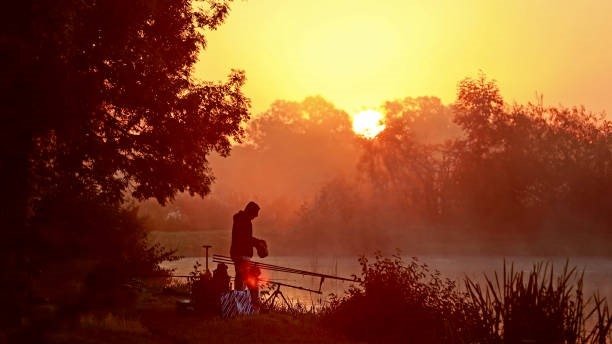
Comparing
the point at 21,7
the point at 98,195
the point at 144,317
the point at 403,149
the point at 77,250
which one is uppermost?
the point at 403,149

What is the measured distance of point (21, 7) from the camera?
48.0ft

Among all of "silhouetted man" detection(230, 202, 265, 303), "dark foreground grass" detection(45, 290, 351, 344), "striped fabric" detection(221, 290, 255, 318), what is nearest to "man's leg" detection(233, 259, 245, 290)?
"silhouetted man" detection(230, 202, 265, 303)

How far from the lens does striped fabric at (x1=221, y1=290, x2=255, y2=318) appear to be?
680 inches

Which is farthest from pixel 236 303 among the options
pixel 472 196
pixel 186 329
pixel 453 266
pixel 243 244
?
pixel 472 196

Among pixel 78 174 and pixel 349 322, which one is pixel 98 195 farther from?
pixel 349 322

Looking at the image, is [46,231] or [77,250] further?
[77,250]

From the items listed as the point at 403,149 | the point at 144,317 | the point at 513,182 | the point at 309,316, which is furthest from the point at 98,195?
the point at 403,149

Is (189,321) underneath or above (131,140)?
underneath

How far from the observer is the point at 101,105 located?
61.0ft

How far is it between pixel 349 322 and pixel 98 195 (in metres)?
8.50

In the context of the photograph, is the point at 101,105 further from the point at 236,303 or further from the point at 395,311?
the point at 395,311

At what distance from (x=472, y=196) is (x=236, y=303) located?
4363cm

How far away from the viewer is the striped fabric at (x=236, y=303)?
17.3m

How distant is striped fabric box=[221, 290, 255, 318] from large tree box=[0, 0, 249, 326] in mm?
4414
